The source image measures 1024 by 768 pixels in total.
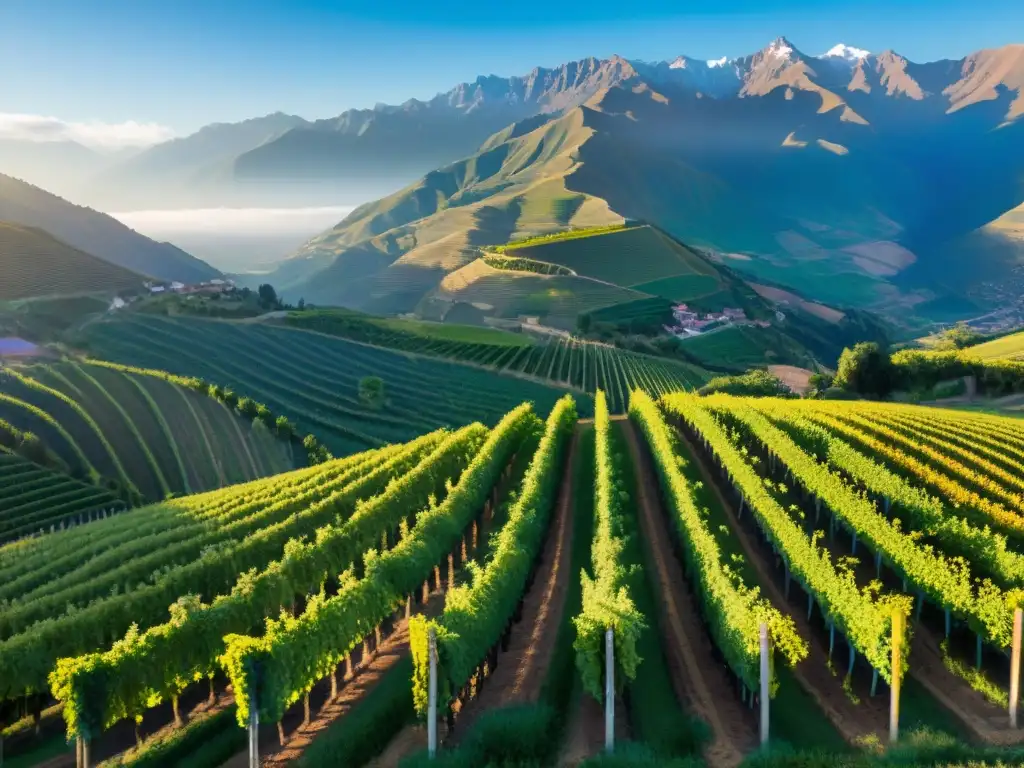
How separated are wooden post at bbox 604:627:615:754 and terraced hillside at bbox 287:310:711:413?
68128 millimetres

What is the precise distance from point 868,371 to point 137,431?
73794mm

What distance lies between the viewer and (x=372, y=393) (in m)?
79.9

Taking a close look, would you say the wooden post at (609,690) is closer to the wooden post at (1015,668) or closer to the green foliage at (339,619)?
the green foliage at (339,619)

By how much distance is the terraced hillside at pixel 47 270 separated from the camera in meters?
141

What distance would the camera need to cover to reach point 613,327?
5802 inches

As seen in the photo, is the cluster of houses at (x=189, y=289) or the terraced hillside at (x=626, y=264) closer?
the cluster of houses at (x=189, y=289)

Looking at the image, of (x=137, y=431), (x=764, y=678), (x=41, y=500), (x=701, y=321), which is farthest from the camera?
(x=701, y=321)

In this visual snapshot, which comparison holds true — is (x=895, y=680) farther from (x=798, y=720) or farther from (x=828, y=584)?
(x=828, y=584)

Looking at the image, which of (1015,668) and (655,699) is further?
(655,699)

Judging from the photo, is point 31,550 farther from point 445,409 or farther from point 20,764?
point 445,409

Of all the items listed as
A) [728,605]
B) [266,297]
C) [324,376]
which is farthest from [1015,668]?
[266,297]

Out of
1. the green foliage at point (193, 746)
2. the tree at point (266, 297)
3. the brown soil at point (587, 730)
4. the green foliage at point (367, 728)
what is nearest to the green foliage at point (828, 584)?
the brown soil at point (587, 730)

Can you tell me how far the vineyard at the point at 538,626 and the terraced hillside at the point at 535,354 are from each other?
5444 cm

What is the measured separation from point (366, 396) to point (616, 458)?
43176 mm
